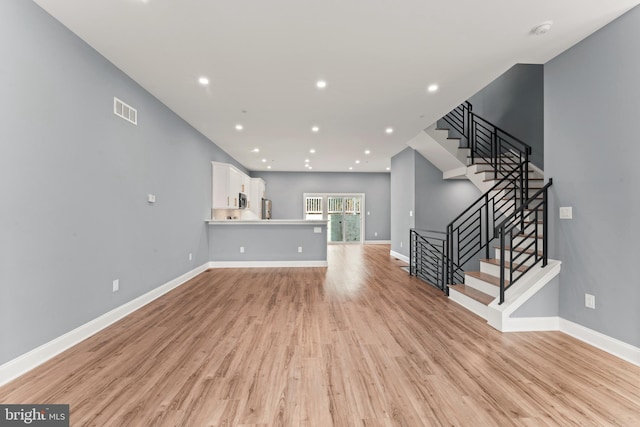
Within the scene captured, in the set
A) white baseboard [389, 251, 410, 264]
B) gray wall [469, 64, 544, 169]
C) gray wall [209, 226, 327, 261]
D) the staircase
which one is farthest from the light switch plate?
gray wall [209, 226, 327, 261]

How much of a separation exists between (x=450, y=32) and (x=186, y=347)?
3812mm

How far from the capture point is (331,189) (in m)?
11.5

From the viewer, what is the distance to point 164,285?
435cm

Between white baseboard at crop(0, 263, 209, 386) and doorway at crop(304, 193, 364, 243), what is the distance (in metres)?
7.77

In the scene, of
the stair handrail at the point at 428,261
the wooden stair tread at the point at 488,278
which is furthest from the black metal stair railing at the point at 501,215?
the wooden stair tread at the point at 488,278

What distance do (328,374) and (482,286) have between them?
8.82ft

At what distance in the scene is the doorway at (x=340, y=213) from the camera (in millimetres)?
11445

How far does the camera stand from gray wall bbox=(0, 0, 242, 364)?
2104 millimetres

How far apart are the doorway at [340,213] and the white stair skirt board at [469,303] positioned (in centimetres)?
745

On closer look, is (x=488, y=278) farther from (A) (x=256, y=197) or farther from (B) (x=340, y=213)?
(B) (x=340, y=213)

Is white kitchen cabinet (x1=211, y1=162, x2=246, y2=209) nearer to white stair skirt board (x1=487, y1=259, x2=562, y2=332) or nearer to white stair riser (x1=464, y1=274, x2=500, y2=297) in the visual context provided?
white stair riser (x1=464, y1=274, x2=500, y2=297)

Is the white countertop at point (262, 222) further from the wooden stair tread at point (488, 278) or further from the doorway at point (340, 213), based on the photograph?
the doorway at point (340, 213)

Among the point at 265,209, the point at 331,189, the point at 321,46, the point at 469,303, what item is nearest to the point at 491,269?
the point at 469,303

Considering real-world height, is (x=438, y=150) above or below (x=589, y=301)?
above
